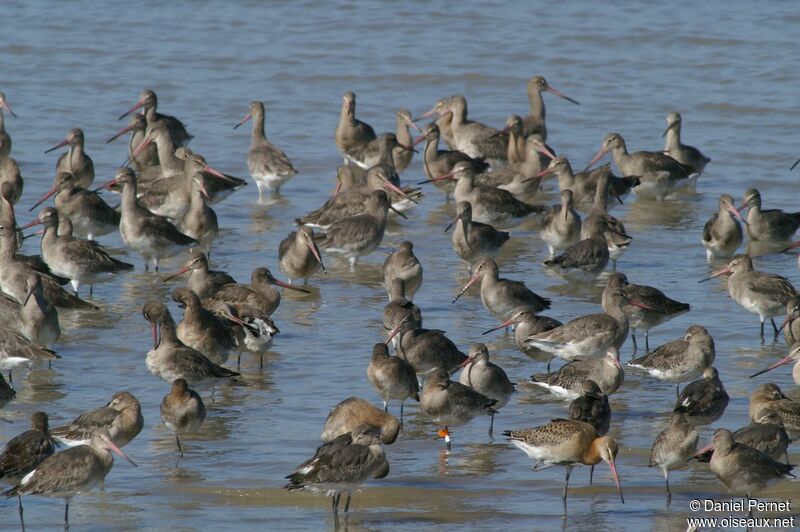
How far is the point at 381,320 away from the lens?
13.8m

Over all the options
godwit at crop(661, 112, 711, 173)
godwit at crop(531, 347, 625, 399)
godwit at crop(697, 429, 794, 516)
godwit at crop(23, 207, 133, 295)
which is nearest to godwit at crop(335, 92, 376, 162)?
godwit at crop(661, 112, 711, 173)

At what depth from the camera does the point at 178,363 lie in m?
11.2

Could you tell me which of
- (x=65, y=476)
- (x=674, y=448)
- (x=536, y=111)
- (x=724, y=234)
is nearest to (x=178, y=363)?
(x=65, y=476)

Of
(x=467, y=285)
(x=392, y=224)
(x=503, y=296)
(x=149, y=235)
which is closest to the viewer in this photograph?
(x=503, y=296)

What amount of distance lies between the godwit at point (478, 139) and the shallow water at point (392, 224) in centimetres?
91

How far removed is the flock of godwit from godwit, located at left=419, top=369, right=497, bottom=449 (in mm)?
14

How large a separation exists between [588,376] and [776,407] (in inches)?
56.3

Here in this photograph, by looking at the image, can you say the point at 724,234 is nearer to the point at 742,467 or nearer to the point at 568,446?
the point at 568,446

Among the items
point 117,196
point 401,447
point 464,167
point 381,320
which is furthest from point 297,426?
point 117,196

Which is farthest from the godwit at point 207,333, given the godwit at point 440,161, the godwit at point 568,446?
the godwit at point 440,161

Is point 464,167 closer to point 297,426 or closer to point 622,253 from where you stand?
point 622,253

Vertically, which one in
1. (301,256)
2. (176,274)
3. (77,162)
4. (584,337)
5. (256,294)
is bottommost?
(77,162)

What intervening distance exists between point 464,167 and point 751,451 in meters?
8.98

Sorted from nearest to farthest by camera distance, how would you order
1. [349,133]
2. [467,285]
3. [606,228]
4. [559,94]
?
[467,285], [606,228], [349,133], [559,94]
